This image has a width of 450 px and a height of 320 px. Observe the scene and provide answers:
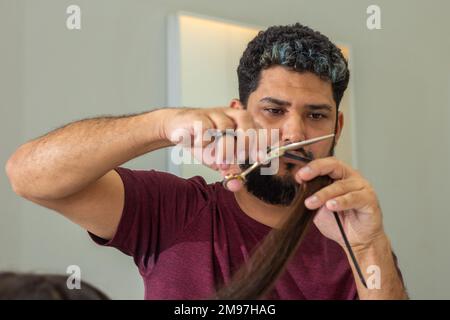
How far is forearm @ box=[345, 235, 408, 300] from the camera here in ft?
2.52

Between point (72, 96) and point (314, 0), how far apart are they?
2.71 feet

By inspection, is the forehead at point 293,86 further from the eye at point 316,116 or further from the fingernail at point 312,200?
the fingernail at point 312,200

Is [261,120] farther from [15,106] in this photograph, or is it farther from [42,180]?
[15,106]

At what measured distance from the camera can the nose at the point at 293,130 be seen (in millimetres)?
863

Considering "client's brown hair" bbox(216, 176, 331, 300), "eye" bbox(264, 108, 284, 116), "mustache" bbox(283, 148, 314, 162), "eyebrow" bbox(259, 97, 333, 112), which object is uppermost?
"eyebrow" bbox(259, 97, 333, 112)

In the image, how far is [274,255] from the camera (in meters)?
0.63

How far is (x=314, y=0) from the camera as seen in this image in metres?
1.54

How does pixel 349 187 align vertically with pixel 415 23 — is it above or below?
below

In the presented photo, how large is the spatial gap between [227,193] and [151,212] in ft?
0.52

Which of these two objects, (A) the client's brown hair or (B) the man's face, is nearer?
(A) the client's brown hair

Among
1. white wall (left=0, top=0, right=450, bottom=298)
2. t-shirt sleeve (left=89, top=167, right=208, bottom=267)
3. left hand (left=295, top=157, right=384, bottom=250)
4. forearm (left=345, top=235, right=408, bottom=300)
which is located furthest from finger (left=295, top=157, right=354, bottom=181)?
white wall (left=0, top=0, right=450, bottom=298)

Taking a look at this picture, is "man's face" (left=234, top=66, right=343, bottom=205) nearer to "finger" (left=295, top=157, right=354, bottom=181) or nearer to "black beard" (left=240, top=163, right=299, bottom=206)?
"black beard" (left=240, top=163, right=299, bottom=206)

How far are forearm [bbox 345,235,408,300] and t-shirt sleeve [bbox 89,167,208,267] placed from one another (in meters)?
0.29

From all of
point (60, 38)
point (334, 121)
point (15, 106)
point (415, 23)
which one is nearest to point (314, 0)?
point (415, 23)
